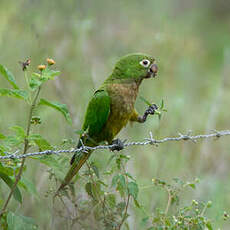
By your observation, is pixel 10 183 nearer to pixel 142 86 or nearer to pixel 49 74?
pixel 49 74

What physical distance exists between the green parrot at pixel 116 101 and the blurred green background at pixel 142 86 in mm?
326

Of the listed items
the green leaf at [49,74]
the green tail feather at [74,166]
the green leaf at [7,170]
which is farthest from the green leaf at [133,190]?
the green leaf at [49,74]

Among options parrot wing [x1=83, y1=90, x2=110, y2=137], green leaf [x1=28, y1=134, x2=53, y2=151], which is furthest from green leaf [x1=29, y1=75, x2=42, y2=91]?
parrot wing [x1=83, y1=90, x2=110, y2=137]

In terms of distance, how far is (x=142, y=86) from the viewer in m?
5.98

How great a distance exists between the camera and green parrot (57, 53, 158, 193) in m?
3.24

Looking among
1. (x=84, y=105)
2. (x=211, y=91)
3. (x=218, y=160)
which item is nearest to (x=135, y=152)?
(x=84, y=105)

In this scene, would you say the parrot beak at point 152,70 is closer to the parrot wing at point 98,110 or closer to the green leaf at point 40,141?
the parrot wing at point 98,110

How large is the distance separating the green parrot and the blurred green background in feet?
1.07

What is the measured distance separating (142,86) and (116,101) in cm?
274

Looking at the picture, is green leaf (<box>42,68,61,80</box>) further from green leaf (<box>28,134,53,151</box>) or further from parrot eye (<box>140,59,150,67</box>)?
parrot eye (<box>140,59,150,67</box>)

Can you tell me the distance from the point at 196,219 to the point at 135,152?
112 inches

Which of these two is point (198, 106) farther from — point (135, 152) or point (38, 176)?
point (38, 176)

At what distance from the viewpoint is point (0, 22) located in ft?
16.7

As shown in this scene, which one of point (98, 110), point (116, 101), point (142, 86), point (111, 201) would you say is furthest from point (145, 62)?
point (142, 86)
